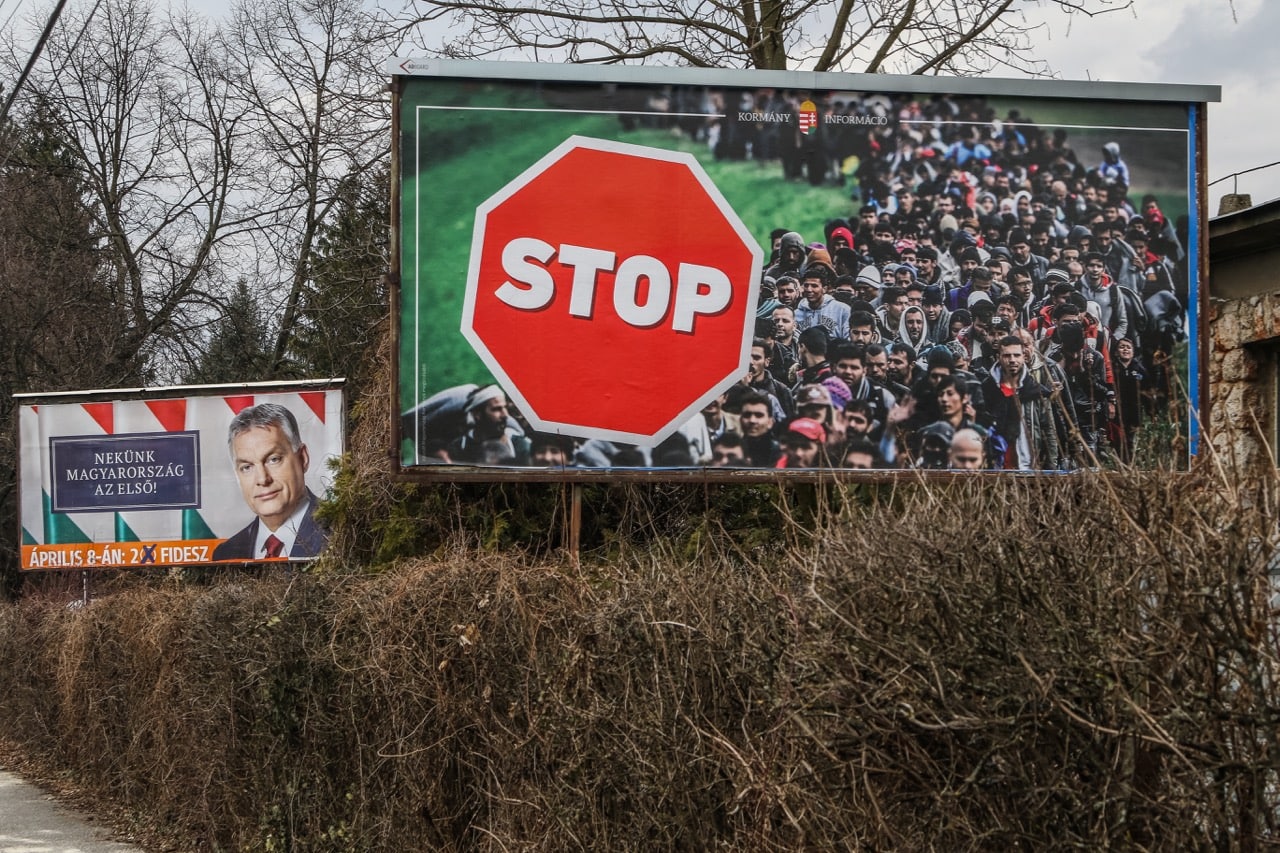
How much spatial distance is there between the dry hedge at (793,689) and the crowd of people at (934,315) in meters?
0.93

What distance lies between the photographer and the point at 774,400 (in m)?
9.61

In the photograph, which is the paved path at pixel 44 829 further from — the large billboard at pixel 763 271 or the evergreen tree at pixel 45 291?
the evergreen tree at pixel 45 291

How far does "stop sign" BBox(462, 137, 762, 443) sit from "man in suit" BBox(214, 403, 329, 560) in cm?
740

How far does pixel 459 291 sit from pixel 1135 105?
4.90 metres

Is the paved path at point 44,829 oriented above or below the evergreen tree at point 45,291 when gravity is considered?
below

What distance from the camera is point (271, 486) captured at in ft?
54.1

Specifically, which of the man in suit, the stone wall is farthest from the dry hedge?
the man in suit

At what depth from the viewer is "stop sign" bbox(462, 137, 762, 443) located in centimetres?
958

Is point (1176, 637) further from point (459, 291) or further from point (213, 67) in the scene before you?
point (213, 67)

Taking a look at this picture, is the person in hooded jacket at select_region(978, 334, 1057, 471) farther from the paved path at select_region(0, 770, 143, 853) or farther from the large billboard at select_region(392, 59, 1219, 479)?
the paved path at select_region(0, 770, 143, 853)

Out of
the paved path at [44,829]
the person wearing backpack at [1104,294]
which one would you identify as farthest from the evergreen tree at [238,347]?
the person wearing backpack at [1104,294]

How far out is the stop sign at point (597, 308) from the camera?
9.58 m

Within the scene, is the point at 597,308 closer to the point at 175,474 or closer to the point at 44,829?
the point at 44,829

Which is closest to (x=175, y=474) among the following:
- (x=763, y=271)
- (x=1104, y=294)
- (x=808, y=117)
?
(x=763, y=271)
